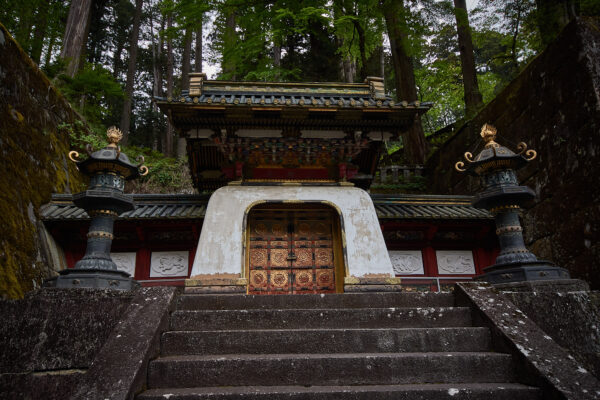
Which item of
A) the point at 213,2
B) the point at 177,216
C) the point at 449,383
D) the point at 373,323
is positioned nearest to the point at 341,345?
the point at 373,323

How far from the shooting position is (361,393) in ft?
8.29

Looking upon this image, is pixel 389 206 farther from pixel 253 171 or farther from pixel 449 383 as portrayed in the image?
pixel 449 383

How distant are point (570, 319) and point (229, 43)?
13.9m

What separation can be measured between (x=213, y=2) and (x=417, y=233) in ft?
30.1

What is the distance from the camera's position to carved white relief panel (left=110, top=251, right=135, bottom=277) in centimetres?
755

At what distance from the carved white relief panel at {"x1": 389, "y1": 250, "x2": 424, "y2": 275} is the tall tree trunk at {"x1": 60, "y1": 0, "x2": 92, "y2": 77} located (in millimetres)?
11848

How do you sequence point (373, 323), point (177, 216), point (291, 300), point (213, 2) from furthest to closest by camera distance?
point (213, 2), point (177, 216), point (291, 300), point (373, 323)

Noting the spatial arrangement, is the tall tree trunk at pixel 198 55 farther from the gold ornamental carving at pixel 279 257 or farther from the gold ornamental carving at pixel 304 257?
the gold ornamental carving at pixel 304 257

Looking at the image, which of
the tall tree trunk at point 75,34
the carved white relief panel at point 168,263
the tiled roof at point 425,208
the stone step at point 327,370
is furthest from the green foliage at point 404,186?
the tall tree trunk at point 75,34

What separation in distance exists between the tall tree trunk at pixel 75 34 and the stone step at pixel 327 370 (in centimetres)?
1262

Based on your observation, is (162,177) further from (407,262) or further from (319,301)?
(319,301)

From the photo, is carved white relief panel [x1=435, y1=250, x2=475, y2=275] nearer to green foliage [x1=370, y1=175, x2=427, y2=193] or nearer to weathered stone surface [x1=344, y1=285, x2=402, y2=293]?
weathered stone surface [x1=344, y1=285, x2=402, y2=293]

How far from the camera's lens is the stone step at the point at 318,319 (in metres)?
3.53

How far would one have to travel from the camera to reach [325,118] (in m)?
6.46
